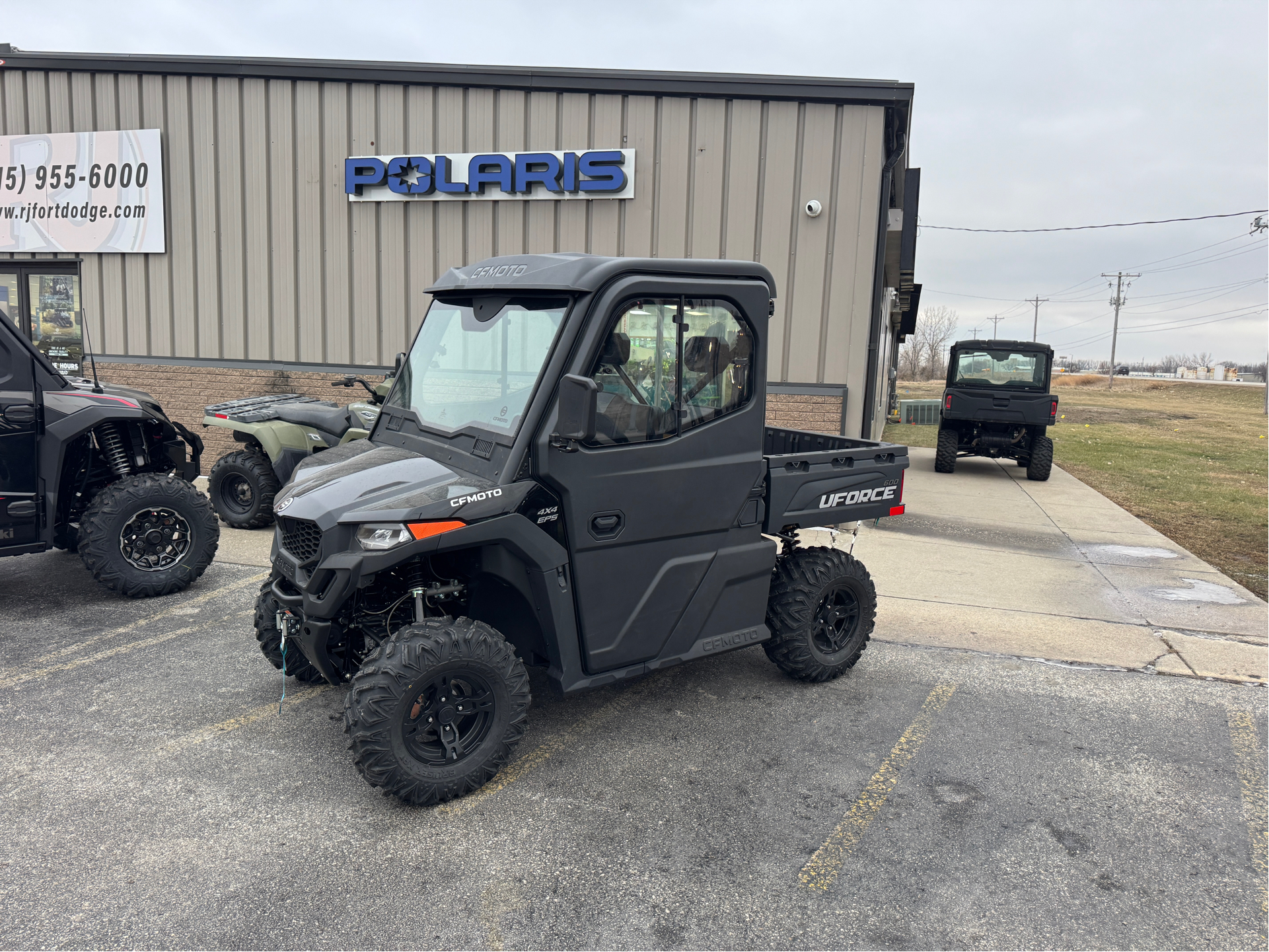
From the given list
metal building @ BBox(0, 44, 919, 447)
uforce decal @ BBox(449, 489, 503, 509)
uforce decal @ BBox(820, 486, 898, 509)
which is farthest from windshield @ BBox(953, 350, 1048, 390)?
uforce decal @ BBox(449, 489, 503, 509)

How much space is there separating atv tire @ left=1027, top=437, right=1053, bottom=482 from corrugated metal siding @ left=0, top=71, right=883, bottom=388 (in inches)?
248

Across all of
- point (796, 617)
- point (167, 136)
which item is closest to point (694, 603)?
point (796, 617)

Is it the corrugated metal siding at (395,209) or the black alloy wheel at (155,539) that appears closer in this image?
the black alloy wheel at (155,539)

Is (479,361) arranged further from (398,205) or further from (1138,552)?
(1138,552)

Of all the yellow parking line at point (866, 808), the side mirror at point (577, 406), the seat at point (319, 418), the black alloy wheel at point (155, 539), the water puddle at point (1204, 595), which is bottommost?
the yellow parking line at point (866, 808)

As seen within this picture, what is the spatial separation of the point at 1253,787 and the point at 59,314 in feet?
46.5

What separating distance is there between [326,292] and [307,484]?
8243mm

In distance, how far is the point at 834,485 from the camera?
4.96m

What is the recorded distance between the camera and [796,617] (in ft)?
15.9

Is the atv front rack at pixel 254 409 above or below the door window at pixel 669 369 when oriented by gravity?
below

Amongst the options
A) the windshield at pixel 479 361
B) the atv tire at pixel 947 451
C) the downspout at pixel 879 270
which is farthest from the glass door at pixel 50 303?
the atv tire at pixel 947 451

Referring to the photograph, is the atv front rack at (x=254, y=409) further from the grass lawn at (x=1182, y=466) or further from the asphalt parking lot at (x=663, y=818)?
the grass lawn at (x=1182, y=466)

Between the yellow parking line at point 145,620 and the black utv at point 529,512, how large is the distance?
1651mm

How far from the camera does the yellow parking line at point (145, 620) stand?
17.0 ft
